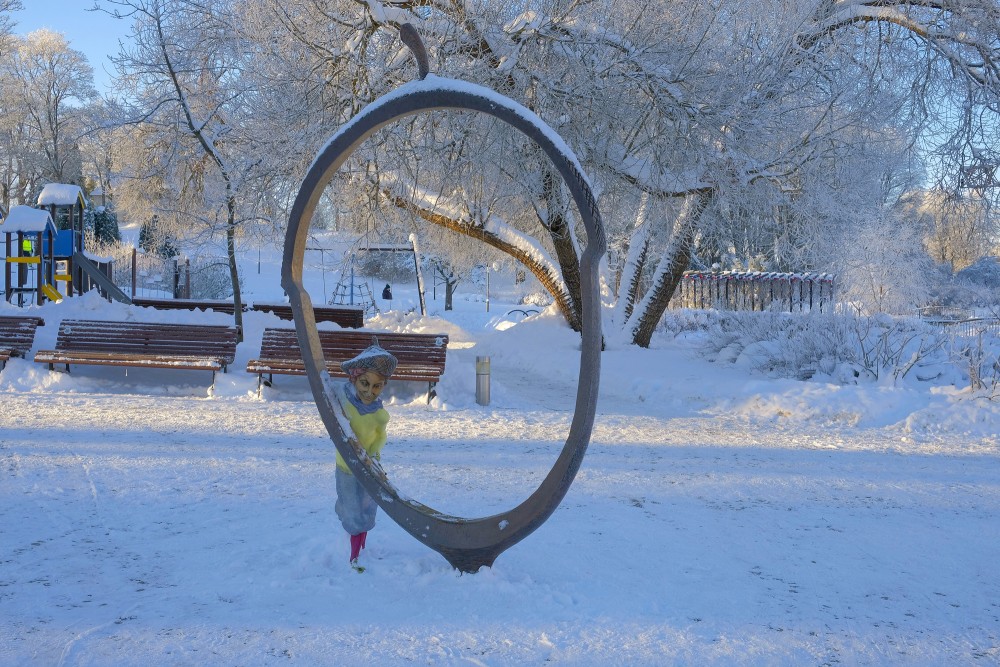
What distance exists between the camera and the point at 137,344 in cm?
1191

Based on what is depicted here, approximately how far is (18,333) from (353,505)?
31.5 feet

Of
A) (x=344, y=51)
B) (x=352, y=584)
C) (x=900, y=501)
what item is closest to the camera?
(x=352, y=584)

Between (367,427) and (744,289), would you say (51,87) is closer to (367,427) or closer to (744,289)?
(744,289)

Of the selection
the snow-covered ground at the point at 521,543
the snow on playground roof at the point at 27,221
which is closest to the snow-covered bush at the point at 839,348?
the snow-covered ground at the point at 521,543

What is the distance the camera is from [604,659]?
3615 millimetres

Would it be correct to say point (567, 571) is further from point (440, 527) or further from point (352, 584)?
point (352, 584)

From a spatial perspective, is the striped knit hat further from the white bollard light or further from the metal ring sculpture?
the white bollard light

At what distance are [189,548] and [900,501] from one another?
514 centimetres

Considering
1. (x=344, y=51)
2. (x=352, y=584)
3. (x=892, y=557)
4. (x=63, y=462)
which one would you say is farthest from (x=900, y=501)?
(x=344, y=51)

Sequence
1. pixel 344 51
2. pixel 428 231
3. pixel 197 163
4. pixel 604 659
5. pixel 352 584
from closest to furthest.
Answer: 1. pixel 604 659
2. pixel 352 584
3. pixel 344 51
4. pixel 197 163
5. pixel 428 231

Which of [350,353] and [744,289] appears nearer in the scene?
[350,353]

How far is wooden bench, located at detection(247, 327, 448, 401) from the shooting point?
1057 centimetres

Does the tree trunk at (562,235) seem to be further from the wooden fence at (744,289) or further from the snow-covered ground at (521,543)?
the wooden fence at (744,289)

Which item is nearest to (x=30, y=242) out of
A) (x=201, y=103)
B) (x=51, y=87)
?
(x=201, y=103)
